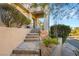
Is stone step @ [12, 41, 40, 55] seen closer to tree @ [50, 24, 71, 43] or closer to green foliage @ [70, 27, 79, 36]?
tree @ [50, 24, 71, 43]

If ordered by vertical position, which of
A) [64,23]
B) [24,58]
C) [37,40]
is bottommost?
[24,58]

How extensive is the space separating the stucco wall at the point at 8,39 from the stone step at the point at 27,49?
69 millimetres

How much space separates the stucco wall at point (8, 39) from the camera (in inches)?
133

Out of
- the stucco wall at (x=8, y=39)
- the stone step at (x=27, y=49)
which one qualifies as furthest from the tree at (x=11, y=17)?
the stone step at (x=27, y=49)

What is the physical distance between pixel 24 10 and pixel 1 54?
0.80 metres

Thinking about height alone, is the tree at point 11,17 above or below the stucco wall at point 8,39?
above

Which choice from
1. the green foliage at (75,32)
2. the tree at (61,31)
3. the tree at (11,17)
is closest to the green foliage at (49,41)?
the tree at (61,31)

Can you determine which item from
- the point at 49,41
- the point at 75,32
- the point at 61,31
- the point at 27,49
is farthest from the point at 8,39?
the point at 75,32

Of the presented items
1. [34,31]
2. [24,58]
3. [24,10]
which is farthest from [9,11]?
[24,58]

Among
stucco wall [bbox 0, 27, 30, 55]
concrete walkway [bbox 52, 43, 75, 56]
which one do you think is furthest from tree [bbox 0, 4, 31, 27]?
concrete walkway [bbox 52, 43, 75, 56]

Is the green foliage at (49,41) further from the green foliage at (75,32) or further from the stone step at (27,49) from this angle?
the green foliage at (75,32)

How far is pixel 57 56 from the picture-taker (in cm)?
339

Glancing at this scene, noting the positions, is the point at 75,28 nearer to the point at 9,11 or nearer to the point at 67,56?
the point at 67,56

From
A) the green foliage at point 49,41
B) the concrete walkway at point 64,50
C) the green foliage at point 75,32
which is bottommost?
the concrete walkway at point 64,50
